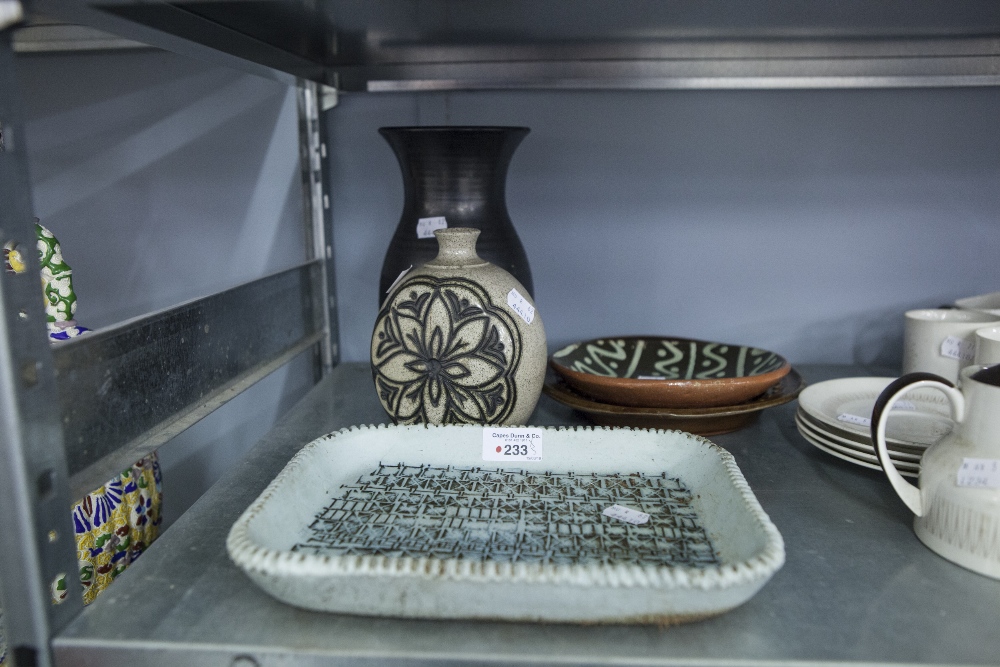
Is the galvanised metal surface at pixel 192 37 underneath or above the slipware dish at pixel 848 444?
above

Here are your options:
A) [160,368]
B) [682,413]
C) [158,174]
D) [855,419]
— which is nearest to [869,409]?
[855,419]

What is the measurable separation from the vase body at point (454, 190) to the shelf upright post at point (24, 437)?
20.0 inches

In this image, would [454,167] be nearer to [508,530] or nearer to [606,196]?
[606,196]

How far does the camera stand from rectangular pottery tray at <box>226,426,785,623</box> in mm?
505

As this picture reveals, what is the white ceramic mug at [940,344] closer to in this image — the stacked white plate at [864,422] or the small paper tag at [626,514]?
the stacked white plate at [864,422]

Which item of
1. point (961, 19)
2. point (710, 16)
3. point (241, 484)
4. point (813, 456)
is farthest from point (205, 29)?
point (961, 19)

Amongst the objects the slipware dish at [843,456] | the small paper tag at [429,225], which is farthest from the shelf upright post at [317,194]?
the slipware dish at [843,456]

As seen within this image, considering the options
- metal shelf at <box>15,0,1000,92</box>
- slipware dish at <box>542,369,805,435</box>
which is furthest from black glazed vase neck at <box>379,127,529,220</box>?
slipware dish at <box>542,369,805,435</box>

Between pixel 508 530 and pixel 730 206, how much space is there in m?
0.77

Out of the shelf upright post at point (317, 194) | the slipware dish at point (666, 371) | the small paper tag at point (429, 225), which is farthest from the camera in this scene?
the shelf upright post at point (317, 194)

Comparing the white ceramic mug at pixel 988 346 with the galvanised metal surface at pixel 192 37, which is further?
the white ceramic mug at pixel 988 346

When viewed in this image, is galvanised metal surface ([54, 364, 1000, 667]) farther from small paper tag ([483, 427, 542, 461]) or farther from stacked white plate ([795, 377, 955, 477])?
small paper tag ([483, 427, 542, 461])

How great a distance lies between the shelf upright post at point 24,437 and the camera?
49 centimetres

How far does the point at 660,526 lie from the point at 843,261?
2.51ft
